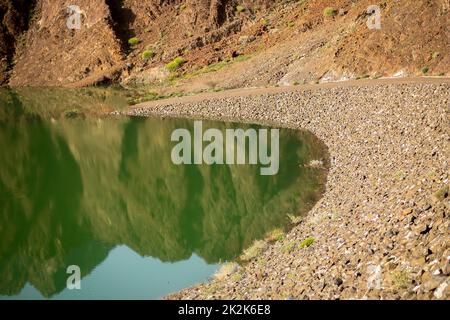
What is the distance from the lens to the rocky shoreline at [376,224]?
10609mm

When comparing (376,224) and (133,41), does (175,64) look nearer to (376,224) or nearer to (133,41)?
(133,41)

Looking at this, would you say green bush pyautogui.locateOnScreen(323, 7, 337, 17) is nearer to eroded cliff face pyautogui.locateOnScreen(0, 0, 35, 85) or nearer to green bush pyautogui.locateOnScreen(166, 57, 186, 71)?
green bush pyautogui.locateOnScreen(166, 57, 186, 71)

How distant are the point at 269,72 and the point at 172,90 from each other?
1263cm

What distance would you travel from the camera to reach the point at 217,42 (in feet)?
245

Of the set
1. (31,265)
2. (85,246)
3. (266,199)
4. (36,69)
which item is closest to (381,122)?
(266,199)

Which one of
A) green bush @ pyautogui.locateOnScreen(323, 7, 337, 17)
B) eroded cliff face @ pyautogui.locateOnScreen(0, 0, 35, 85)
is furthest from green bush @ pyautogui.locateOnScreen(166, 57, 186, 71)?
eroded cliff face @ pyautogui.locateOnScreen(0, 0, 35, 85)

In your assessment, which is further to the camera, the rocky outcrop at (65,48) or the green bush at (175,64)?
the rocky outcrop at (65,48)

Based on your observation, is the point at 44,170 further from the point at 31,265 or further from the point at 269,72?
the point at 269,72

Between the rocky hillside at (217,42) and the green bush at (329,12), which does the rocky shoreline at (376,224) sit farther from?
the green bush at (329,12)

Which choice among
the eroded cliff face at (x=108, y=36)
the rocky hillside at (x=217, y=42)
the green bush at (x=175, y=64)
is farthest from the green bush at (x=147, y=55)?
the green bush at (x=175, y=64)

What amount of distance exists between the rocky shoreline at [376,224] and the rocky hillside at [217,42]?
43.4 feet

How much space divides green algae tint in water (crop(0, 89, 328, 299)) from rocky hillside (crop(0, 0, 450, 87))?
14.3 m

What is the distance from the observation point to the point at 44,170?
31656 millimetres

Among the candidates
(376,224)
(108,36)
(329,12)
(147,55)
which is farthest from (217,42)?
(376,224)
